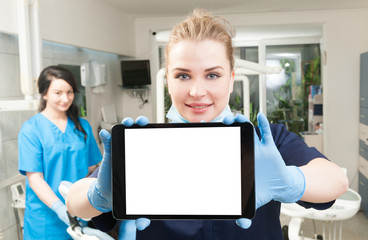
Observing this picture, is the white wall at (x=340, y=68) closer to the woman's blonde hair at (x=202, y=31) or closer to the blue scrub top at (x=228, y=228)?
the woman's blonde hair at (x=202, y=31)

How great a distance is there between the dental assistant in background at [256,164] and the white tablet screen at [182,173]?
63 millimetres

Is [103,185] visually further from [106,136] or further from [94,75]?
[94,75]

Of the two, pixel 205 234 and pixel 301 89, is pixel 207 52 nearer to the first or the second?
pixel 205 234

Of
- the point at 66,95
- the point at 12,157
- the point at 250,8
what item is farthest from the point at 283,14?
the point at 12,157

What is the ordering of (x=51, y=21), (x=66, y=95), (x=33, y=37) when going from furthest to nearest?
(x=51, y=21) < (x=33, y=37) < (x=66, y=95)

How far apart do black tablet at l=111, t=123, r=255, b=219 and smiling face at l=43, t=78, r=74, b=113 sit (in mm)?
1596

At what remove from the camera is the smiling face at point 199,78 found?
35.5 inches

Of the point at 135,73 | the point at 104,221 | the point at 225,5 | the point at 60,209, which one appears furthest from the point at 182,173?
the point at 135,73

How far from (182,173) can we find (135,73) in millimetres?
3800

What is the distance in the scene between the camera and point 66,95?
2162mm

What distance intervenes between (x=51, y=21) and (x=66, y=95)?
774 millimetres

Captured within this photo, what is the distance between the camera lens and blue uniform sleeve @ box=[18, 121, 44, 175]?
205 cm

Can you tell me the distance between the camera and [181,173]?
0.68m

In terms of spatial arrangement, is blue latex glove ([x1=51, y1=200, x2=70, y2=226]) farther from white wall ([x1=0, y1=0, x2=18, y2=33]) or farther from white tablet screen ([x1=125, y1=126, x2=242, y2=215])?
white tablet screen ([x1=125, y1=126, x2=242, y2=215])
